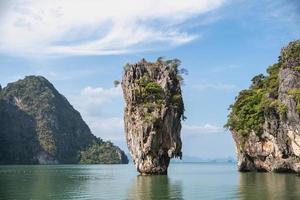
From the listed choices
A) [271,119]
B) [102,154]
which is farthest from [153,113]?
[102,154]


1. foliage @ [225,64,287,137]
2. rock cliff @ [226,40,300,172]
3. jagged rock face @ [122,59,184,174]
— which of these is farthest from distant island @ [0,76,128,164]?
jagged rock face @ [122,59,184,174]

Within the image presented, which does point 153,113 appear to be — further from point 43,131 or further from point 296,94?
point 43,131

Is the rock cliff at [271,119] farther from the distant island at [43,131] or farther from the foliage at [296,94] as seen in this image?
the distant island at [43,131]

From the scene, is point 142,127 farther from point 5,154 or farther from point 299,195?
point 5,154

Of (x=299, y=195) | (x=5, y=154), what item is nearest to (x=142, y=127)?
(x=299, y=195)

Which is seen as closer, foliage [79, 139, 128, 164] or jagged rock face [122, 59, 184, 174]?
jagged rock face [122, 59, 184, 174]

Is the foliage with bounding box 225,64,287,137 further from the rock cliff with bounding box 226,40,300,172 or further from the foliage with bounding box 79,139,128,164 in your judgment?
the foliage with bounding box 79,139,128,164

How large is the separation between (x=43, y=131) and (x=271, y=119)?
130911 mm

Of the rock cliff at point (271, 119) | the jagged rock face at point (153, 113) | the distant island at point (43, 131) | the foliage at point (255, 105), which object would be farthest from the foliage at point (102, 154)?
the jagged rock face at point (153, 113)

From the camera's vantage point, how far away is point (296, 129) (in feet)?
128

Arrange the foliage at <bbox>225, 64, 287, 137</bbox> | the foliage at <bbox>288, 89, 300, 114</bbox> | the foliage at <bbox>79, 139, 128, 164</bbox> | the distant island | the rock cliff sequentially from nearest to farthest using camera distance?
the foliage at <bbox>288, 89, 300, 114</bbox> → the rock cliff → the foliage at <bbox>225, 64, 287, 137</bbox> → the distant island → the foliage at <bbox>79, 139, 128, 164</bbox>

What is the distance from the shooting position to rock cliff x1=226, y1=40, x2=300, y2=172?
41469 mm

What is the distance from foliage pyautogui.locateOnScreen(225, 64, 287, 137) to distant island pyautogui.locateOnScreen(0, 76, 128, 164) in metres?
103

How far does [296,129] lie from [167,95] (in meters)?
14.3
